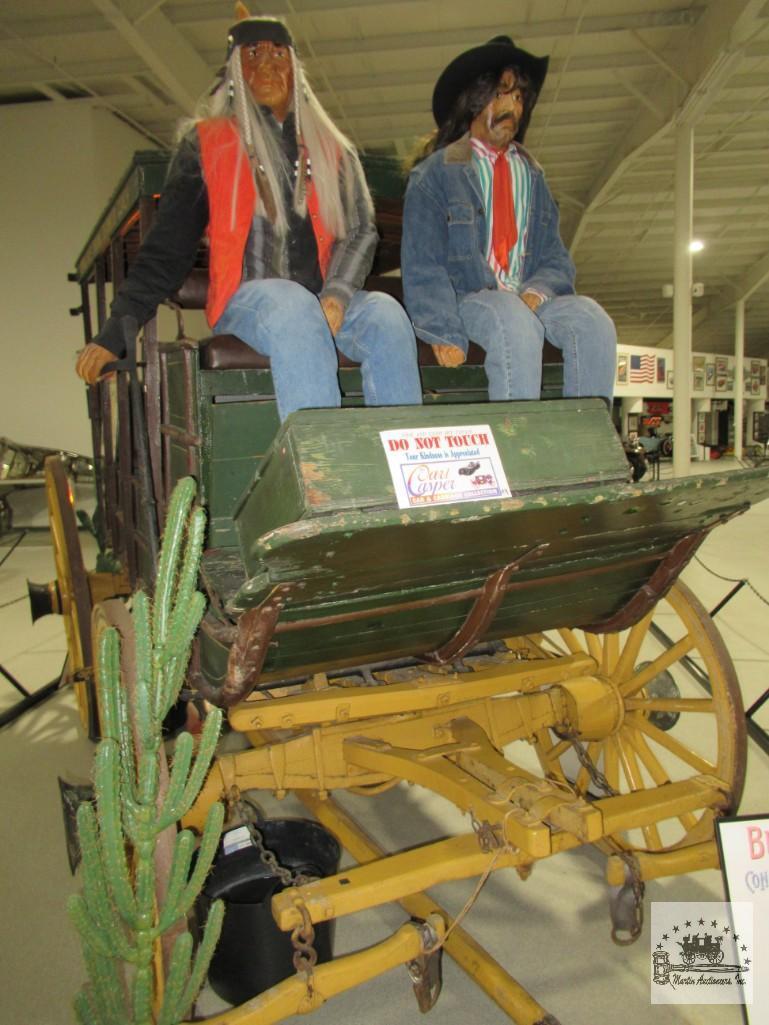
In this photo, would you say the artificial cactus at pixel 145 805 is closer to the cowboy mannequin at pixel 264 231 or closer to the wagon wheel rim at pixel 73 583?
the cowboy mannequin at pixel 264 231

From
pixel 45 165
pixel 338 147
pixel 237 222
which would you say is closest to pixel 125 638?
pixel 237 222

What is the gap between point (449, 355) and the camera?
224 centimetres

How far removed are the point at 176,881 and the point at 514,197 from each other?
2.28 metres

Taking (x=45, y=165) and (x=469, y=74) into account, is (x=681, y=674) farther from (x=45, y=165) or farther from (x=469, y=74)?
(x=45, y=165)

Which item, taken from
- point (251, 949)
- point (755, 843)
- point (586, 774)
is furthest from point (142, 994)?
point (586, 774)

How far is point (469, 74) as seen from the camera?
2.49 m

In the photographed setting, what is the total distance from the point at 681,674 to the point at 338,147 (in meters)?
3.29

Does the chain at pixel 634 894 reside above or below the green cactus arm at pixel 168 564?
below

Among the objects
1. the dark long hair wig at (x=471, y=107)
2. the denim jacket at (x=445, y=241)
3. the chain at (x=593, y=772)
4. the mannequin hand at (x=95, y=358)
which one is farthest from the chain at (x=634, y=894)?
the dark long hair wig at (x=471, y=107)

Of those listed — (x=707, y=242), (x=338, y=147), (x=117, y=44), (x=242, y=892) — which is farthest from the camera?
(x=707, y=242)

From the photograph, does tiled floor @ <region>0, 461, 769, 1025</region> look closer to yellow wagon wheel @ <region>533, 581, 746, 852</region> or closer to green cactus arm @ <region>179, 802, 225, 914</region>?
yellow wagon wheel @ <region>533, 581, 746, 852</region>

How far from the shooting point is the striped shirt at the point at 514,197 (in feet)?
8.25

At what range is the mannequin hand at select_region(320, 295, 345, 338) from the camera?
2.14 metres

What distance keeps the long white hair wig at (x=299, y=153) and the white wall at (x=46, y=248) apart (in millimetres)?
8276
